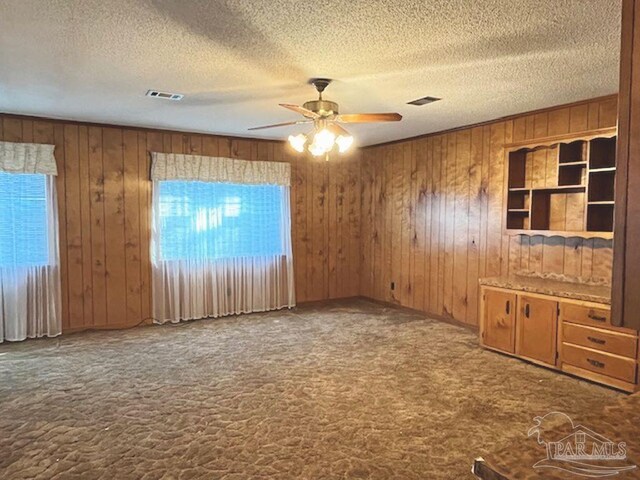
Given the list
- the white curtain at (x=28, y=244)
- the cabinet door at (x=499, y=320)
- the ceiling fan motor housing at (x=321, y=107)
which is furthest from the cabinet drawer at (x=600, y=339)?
the white curtain at (x=28, y=244)

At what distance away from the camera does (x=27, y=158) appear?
4.59 m

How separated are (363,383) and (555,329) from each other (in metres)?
1.76

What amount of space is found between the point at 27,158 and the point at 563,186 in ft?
17.9

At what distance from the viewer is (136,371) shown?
378cm

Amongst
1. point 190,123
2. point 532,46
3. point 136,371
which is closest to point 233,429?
point 136,371

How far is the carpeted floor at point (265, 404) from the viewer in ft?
7.97

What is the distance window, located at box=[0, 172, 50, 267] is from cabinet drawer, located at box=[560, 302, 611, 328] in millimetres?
5256

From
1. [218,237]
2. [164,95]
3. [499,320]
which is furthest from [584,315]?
[218,237]

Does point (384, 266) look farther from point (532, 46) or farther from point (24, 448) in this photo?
point (24, 448)

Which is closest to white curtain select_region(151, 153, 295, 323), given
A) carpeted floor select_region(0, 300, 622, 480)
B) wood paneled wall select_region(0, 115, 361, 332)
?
wood paneled wall select_region(0, 115, 361, 332)

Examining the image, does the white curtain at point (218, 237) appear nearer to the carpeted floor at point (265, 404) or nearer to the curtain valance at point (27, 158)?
the carpeted floor at point (265, 404)

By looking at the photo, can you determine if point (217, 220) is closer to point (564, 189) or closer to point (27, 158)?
point (27, 158)

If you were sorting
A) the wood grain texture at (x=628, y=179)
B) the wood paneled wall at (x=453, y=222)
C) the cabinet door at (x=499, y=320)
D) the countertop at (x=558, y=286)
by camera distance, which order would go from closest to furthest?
1. the wood grain texture at (x=628, y=179)
2. the countertop at (x=558, y=286)
3. the cabinet door at (x=499, y=320)
4. the wood paneled wall at (x=453, y=222)

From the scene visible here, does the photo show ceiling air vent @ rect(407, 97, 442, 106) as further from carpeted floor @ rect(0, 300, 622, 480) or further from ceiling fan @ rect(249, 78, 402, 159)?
carpeted floor @ rect(0, 300, 622, 480)
